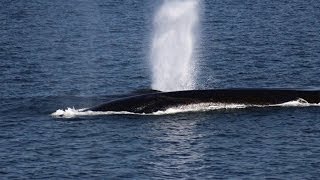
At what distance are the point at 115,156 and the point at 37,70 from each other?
150 feet

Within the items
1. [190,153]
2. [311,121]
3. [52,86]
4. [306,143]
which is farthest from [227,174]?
[52,86]

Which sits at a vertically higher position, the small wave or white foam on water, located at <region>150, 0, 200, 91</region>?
white foam on water, located at <region>150, 0, 200, 91</region>

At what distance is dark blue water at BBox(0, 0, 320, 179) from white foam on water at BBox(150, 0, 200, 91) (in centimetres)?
216

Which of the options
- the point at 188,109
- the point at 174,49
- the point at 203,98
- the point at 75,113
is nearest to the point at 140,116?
the point at 188,109

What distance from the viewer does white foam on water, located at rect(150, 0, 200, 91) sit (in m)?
111

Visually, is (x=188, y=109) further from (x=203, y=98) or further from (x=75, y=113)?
(x=75, y=113)

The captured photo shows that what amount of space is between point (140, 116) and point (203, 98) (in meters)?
7.00

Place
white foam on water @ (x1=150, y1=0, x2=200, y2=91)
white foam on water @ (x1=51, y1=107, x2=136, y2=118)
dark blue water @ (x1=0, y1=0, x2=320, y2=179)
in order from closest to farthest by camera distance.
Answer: dark blue water @ (x1=0, y1=0, x2=320, y2=179), white foam on water @ (x1=51, y1=107, x2=136, y2=118), white foam on water @ (x1=150, y1=0, x2=200, y2=91)

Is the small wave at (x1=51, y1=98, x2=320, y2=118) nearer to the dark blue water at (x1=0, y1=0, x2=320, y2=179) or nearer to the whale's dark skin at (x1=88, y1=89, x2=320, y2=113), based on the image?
the whale's dark skin at (x1=88, y1=89, x2=320, y2=113)

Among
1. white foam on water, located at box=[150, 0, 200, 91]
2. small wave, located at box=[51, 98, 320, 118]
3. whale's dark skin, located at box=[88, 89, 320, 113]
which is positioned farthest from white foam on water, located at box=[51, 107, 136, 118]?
white foam on water, located at box=[150, 0, 200, 91]

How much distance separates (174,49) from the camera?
11525 cm

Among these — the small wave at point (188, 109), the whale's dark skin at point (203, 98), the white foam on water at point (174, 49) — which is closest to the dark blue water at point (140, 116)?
the small wave at point (188, 109)

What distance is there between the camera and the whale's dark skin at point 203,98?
90.9 metres

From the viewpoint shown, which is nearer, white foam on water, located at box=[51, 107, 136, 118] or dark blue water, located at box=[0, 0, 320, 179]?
dark blue water, located at box=[0, 0, 320, 179]
